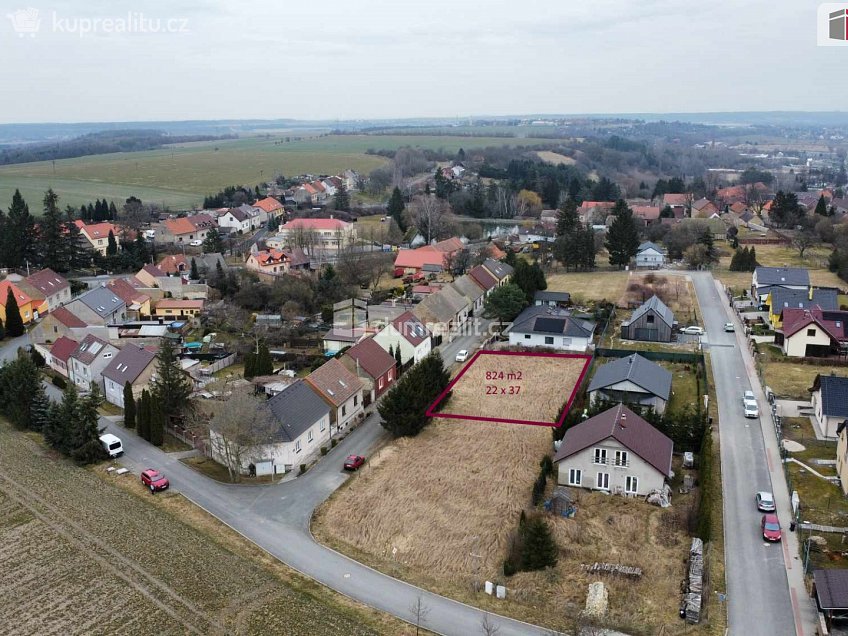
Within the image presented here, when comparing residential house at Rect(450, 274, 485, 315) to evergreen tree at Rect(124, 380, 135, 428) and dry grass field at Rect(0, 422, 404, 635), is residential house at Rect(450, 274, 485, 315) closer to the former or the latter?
evergreen tree at Rect(124, 380, 135, 428)

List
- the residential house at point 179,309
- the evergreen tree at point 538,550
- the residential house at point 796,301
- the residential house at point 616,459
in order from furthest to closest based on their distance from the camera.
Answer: the residential house at point 179,309, the residential house at point 796,301, the residential house at point 616,459, the evergreen tree at point 538,550

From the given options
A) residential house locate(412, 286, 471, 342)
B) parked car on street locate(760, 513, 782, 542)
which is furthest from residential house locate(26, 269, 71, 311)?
parked car on street locate(760, 513, 782, 542)

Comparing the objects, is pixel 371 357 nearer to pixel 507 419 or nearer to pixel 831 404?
pixel 507 419

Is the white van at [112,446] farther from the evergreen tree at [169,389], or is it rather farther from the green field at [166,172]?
the green field at [166,172]

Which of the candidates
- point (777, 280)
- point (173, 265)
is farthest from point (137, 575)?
point (777, 280)

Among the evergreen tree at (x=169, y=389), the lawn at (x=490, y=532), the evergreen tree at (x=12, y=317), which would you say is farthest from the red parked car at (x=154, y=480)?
the evergreen tree at (x=12, y=317)

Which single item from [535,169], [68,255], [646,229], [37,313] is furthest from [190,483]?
[535,169]

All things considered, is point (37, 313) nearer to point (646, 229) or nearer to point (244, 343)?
point (244, 343)
